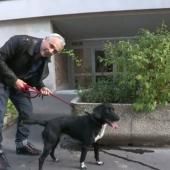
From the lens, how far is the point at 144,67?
21.0ft

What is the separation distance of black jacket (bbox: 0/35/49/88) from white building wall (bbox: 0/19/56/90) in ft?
25.0

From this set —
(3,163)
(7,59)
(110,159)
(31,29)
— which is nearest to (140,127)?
(110,159)

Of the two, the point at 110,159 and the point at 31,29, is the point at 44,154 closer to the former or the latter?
the point at 110,159

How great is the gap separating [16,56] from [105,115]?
131cm

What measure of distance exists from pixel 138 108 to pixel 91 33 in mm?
8347

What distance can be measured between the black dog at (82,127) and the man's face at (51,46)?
83 centimetres

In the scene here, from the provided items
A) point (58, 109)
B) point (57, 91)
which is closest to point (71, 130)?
point (58, 109)

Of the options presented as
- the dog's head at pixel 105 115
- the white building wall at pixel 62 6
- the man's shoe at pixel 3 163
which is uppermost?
the white building wall at pixel 62 6

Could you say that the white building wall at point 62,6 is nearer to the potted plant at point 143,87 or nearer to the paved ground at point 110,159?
the potted plant at point 143,87

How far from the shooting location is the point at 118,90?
6852 mm

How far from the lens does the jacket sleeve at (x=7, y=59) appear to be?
A: 221 inches

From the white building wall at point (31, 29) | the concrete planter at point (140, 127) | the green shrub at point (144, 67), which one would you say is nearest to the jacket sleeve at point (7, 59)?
the concrete planter at point (140, 127)

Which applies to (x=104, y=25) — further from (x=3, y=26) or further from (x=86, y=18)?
(x=3, y=26)

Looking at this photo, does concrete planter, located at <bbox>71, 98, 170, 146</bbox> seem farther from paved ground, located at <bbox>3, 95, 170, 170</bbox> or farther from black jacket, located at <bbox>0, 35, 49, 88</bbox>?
black jacket, located at <bbox>0, 35, 49, 88</bbox>
